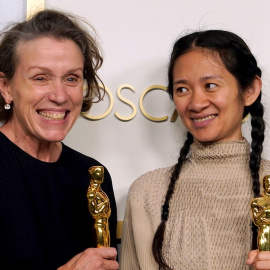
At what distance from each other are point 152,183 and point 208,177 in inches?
5.7

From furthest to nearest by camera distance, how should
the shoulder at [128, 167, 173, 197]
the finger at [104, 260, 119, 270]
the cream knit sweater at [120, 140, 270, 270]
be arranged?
the shoulder at [128, 167, 173, 197], the cream knit sweater at [120, 140, 270, 270], the finger at [104, 260, 119, 270]

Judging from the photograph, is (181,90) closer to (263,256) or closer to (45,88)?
(45,88)

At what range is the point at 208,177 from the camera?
149 cm

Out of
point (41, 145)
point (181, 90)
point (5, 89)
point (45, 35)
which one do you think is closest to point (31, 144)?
point (41, 145)

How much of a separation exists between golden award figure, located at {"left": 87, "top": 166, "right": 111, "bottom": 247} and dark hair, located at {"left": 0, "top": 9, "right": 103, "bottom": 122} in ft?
1.04

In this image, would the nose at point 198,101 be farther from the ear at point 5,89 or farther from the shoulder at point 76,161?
the ear at point 5,89

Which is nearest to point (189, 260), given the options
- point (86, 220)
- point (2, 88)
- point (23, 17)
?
point (86, 220)

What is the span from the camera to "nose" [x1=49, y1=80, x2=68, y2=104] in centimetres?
140

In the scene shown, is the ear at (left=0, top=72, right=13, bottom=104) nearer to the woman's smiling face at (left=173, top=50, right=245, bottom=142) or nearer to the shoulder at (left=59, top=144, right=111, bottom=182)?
the shoulder at (left=59, top=144, right=111, bottom=182)

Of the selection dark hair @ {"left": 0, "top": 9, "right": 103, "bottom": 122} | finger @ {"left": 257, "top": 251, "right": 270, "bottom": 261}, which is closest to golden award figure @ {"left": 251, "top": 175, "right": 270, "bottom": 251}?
finger @ {"left": 257, "top": 251, "right": 270, "bottom": 261}

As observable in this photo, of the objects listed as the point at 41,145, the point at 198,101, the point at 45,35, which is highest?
the point at 45,35

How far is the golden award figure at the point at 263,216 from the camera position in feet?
4.04

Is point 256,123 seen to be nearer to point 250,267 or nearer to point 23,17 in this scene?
point 250,267

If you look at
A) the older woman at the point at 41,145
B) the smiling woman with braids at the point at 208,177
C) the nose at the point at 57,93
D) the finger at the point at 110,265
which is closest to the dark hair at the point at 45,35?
the older woman at the point at 41,145
